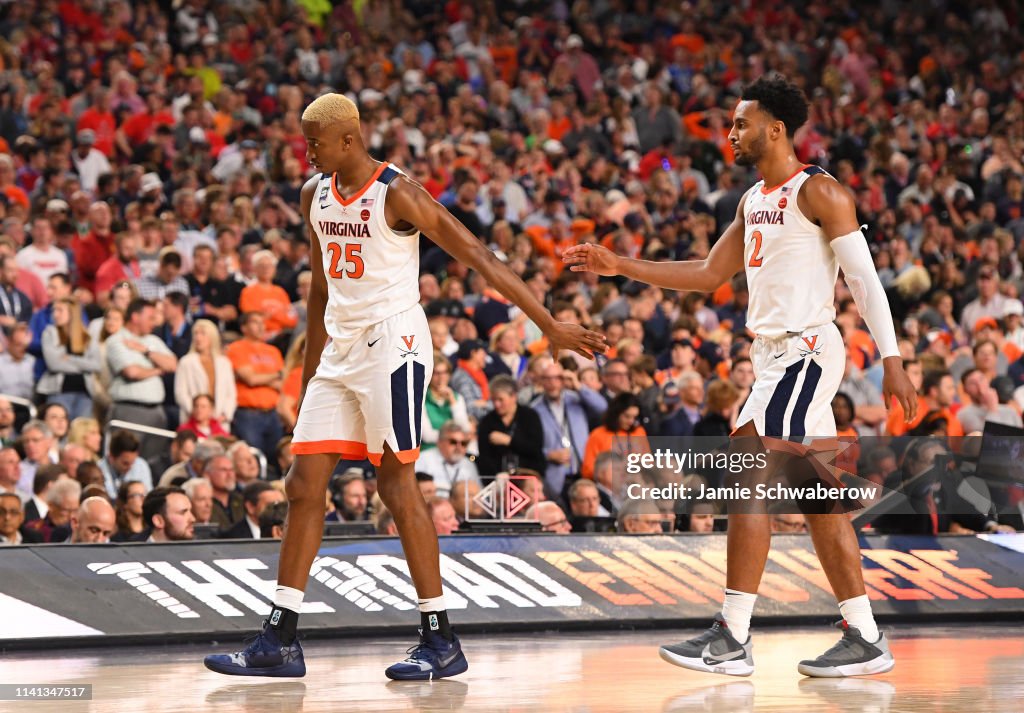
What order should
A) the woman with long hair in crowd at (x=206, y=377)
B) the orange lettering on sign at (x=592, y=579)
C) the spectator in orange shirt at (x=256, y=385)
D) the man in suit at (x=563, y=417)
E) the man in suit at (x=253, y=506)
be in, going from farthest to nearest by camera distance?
the spectator in orange shirt at (x=256, y=385)
the woman with long hair in crowd at (x=206, y=377)
the man in suit at (x=563, y=417)
the man in suit at (x=253, y=506)
the orange lettering on sign at (x=592, y=579)

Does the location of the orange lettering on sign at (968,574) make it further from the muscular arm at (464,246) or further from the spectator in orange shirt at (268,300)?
the spectator in orange shirt at (268,300)

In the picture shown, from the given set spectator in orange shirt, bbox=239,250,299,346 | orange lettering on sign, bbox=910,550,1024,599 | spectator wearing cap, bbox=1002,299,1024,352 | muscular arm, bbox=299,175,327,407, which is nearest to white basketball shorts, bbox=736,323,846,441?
muscular arm, bbox=299,175,327,407

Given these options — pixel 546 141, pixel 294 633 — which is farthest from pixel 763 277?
pixel 546 141

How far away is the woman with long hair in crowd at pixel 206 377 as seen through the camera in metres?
11.5

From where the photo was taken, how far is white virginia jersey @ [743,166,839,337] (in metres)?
6.49

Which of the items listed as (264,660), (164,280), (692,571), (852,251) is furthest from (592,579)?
(164,280)

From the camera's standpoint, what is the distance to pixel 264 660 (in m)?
6.20

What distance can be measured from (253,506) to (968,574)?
4.13 metres

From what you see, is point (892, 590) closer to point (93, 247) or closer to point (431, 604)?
point (431, 604)

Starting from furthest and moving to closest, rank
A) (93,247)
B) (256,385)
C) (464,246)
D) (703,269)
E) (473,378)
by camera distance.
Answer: (93,247) → (473,378) → (256,385) → (703,269) → (464,246)

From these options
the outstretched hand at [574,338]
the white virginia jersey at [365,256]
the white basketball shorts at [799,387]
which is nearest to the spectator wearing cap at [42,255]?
the white virginia jersey at [365,256]

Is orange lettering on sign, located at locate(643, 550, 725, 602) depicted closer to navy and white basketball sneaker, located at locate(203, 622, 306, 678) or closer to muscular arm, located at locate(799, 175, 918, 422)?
muscular arm, located at locate(799, 175, 918, 422)

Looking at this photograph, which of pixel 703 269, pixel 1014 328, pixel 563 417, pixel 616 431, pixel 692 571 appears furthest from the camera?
pixel 1014 328

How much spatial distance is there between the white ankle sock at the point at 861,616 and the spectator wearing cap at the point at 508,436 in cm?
416
